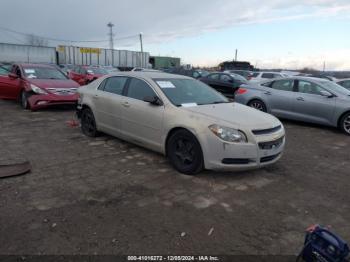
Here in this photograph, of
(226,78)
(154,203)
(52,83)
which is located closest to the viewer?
(154,203)

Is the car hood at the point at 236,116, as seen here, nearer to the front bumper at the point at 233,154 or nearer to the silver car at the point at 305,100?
the front bumper at the point at 233,154

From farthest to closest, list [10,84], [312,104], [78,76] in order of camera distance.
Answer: [78,76], [10,84], [312,104]

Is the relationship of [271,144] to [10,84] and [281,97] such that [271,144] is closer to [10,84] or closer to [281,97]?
[281,97]

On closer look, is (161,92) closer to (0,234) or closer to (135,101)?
(135,101)

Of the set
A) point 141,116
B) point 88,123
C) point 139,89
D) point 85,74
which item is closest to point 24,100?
point 88,123

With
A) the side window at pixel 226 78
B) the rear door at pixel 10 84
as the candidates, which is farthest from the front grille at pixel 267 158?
the side window at pixel 226 78

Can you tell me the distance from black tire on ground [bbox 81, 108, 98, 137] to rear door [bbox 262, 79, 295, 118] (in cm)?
564

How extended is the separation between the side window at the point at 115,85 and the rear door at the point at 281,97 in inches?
213

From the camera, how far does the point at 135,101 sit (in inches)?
235

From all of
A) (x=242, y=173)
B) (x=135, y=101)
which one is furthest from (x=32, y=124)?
(x=242, y=173)

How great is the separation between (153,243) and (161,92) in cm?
296

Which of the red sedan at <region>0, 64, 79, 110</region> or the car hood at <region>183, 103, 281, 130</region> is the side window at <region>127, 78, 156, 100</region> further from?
the red sedan at <region>0, 64, 79, 110</region>

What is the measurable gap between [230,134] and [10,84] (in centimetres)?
959

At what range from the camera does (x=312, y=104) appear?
9203mm
